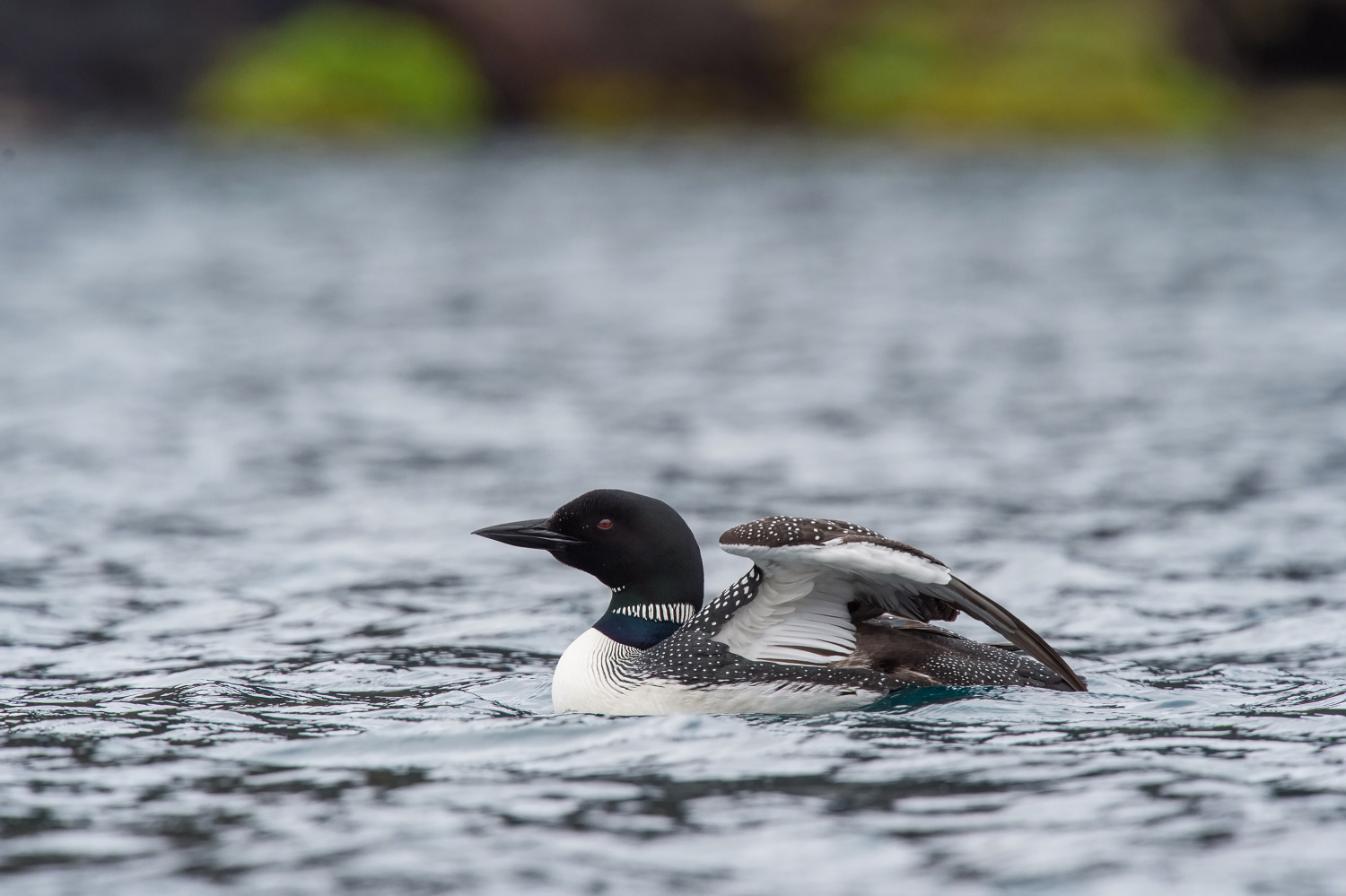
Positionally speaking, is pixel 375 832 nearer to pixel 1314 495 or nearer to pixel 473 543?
pixel 473 543

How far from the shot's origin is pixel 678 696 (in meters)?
5.32

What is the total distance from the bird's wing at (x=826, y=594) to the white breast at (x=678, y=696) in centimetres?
18

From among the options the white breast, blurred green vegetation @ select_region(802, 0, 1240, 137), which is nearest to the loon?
the white breast

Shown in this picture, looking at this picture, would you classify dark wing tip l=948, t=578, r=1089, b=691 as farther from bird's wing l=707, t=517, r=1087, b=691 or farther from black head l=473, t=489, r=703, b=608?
black head l=473, t=489, r=703, b=608

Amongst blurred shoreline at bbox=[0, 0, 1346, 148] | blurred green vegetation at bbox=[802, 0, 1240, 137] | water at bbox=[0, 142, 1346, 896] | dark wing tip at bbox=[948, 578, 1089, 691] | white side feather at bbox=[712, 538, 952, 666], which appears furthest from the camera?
blurred green vegetation at bbox=[802, 0, 1240, 137]

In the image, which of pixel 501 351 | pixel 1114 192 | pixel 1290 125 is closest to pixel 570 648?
pixel 501 351

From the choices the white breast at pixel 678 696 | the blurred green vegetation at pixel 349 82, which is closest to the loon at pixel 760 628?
the white breast at pixel 678 696

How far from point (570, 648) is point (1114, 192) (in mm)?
16807

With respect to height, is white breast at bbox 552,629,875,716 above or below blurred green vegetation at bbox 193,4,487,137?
below

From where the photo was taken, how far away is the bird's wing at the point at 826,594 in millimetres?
4957

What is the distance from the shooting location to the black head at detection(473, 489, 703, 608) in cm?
573

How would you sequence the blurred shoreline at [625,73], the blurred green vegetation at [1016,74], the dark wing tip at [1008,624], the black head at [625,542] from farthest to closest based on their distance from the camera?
the blurred green vegetation at [1016,74], the blurred shoreline at [625,73], the black head at [625,542], the dark wing tip at [1008,624]

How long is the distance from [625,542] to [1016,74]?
2360 cm

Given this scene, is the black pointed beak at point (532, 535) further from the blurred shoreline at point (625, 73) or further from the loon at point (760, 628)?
the blurred shoreline at point (625, 73)
